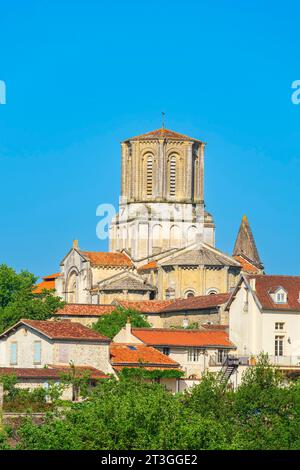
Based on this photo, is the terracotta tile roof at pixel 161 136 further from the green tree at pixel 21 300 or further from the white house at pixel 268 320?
the white house at pixel 268 320

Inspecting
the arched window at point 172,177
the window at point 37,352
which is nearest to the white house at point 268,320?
the window at point 37,352

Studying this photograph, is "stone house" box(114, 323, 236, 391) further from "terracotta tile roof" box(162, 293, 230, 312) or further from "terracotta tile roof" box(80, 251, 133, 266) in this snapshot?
"terracotta tile roof" box(80, 251, 133, 266)

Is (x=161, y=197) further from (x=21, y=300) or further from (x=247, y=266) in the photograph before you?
(x=21, y=300)

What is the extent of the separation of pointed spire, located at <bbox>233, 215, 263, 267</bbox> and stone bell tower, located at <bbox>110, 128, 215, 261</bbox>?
683 centimetres

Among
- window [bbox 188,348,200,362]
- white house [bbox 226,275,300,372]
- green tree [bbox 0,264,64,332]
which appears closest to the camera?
white house [bbox 226,275,300,372]

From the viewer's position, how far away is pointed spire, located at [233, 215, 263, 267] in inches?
6130

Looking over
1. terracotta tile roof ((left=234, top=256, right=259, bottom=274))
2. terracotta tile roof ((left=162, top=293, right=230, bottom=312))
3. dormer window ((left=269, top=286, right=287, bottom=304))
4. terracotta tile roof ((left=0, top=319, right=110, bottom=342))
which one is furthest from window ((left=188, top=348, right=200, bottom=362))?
terracotta tile roof ((left=234, top=256, right=259, bottom=274))

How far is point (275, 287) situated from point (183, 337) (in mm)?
5619

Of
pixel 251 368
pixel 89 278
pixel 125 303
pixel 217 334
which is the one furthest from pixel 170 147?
pixel 251 368

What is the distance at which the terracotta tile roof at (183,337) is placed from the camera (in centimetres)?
9869

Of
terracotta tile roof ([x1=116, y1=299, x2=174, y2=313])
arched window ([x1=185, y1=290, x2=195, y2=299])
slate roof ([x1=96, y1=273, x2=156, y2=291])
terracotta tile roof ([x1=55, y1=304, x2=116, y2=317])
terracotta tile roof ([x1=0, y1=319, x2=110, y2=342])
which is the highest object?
slate roof ([x1=96, y1=273, x2=156, y2=291])

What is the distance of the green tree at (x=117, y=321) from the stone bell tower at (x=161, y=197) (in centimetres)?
3296

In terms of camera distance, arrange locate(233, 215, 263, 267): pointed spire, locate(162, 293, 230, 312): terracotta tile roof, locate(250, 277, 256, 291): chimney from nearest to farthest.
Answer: locate(250, 277, 256, 291): chimney < locate(162, 293, 230, 312): terracotta tile roof < locate(233, 215, 263, 267): pointed spire
